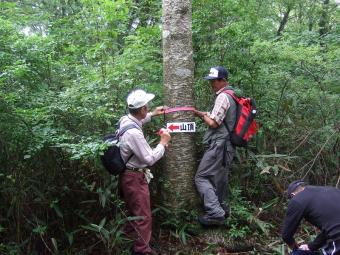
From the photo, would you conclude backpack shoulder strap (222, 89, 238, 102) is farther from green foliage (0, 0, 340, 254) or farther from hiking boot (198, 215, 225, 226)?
hiking boot (198, 215, 225, 226)

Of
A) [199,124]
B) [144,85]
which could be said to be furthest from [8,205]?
[199,124]

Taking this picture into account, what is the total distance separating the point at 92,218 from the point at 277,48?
4212mm

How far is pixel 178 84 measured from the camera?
582 cm

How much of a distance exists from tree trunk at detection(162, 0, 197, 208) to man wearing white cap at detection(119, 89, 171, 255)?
0.75 m

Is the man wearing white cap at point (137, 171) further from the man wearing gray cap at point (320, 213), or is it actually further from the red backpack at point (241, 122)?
the man wearing gray cap at point (320, 213)

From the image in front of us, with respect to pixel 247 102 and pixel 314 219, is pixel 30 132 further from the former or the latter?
pixel 314 219

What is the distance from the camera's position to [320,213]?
4324 millimetres

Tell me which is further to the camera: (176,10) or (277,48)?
(277,48)

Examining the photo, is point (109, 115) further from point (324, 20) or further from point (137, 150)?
A: point (324, 20)

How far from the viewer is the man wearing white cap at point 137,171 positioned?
15.9 ft

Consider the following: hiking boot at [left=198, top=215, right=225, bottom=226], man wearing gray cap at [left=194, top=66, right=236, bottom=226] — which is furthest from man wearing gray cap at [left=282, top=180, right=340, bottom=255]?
man wearing gray cap at [left=194, top=66, right=236, bottom=226]

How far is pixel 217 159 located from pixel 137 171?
4.17 ft

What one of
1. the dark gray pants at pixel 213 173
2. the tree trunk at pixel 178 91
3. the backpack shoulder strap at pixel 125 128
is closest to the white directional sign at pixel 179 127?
the tree trunk at pixel 178 91

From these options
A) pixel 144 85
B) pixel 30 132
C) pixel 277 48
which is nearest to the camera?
pixel 30 132
